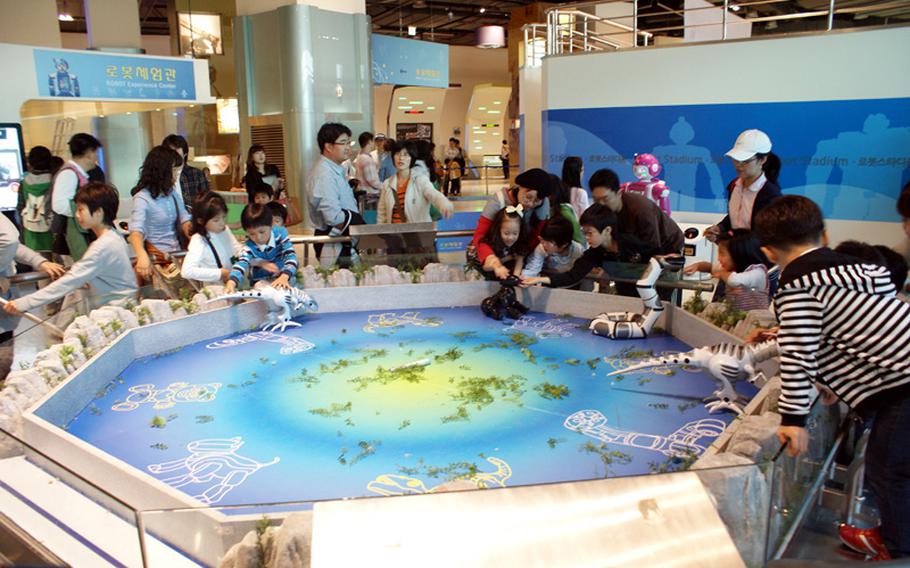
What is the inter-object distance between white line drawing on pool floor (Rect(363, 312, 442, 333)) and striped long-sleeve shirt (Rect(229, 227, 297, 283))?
3.14 feet

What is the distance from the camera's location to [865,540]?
3.02 meters

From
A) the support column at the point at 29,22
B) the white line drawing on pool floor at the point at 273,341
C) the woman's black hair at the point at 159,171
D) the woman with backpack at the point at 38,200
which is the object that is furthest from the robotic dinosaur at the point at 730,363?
the support column at the point at 29,22

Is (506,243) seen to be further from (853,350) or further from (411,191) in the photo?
(853,350)

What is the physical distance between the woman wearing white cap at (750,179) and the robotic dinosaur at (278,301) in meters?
4.05

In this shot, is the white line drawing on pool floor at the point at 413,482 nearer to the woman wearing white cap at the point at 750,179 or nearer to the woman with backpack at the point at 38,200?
the woman wearing white cap at the point at 750,179

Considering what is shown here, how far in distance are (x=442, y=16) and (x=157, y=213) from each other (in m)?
25.2

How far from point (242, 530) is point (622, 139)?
9826 millimetres

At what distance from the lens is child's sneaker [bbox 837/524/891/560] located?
2.97 metres

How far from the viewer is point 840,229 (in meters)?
9.66

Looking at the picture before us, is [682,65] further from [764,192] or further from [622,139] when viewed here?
[764,192]

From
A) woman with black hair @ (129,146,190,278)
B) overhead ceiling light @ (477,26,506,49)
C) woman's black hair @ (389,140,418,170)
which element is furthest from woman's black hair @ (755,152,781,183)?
overhead ceiling light @ (477,26,506,49)

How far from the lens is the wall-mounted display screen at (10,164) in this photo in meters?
9.15

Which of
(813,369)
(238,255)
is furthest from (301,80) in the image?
(813,369)

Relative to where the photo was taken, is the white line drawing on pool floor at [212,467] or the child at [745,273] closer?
the white line drawing on pool floor at [212,467]
